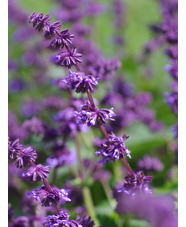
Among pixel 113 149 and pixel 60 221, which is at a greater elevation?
pixel 113 149

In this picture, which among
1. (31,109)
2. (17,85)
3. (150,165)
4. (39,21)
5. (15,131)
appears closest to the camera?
(39,21)

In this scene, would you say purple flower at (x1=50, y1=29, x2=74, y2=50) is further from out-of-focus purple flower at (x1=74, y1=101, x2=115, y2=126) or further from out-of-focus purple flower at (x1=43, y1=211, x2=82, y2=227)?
out-of-focus purple flower at (x1=43, y1=211, x2=82, y2=227)

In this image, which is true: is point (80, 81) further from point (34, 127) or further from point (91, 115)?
point (34, 127)

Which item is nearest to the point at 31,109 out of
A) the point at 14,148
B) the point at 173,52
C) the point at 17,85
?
the point at 17,85

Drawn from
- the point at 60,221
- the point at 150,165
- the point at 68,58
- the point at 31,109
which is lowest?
the point at 60,221

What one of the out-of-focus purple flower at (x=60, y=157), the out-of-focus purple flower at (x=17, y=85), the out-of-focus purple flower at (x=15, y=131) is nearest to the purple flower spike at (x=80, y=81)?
the out-of-focus purple flower at (x=60, y=157)

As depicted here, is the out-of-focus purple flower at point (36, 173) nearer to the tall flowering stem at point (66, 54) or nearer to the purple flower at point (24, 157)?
the purple flower at point (24, 157)

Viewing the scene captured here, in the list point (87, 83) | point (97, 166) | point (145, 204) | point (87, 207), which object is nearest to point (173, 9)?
point (97, 166)
